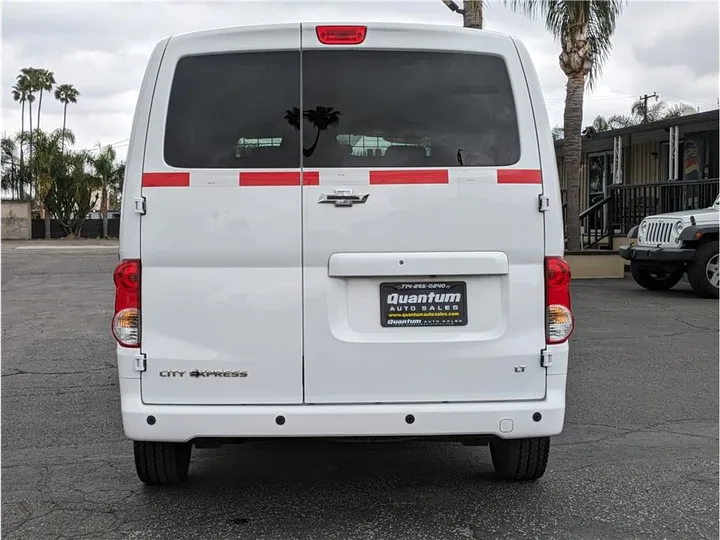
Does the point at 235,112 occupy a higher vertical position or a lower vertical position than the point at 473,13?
lower

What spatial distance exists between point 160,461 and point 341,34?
7.64ft

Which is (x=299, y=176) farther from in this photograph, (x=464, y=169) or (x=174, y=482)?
(x=174, y=482)

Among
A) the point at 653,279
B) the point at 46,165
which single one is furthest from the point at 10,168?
the point at 653,279

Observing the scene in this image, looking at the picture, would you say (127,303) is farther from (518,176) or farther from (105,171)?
(105,171)

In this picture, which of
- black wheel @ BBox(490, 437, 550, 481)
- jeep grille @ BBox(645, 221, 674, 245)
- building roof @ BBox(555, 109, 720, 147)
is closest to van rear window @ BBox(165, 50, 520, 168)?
black wheel @ BBox(490, 437, 550, 481)

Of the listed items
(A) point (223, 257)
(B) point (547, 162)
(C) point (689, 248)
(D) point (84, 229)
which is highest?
(B) point (547, 162)

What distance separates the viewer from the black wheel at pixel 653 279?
584 inches

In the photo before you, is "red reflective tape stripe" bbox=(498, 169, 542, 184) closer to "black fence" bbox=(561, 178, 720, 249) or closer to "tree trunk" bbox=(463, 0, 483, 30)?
"tree trunk" bbox=(463, 0, 483, 30)

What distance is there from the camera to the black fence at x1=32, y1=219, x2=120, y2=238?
49.8 meters

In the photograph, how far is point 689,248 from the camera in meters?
13.7

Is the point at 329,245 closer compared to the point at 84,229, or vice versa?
the point at 329,245

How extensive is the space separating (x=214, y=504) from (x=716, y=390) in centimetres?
467

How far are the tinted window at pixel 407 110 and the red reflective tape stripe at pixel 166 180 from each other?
22.1 inches

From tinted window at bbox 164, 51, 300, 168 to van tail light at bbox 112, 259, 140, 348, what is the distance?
52 cm
